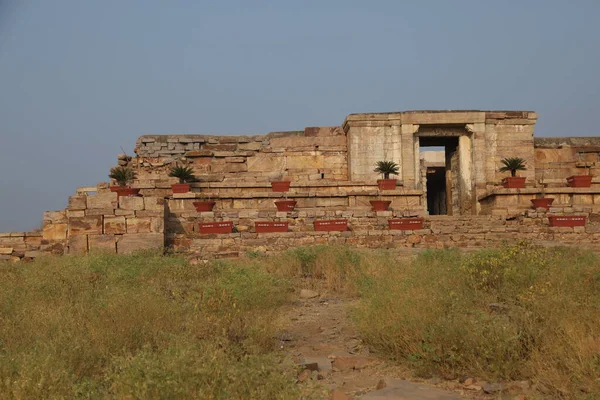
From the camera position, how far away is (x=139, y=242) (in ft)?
40.3

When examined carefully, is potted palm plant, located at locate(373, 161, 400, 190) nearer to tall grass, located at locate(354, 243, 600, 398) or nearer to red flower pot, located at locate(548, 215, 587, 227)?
red flower pot, located at locate(548, 215, 587, 227)

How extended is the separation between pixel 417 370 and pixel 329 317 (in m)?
2.42

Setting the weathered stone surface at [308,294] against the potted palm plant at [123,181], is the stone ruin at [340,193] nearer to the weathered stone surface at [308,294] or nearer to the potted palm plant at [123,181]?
the potted palm plant at [123,181]

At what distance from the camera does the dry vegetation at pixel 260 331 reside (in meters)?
3.68

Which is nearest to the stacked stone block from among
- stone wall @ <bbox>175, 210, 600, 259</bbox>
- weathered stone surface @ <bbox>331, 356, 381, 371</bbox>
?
stone wall @ <bbox>175, 210, 600, 259</bbox>

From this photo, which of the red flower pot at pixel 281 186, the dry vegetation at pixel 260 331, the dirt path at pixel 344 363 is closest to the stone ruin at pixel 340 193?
the red flower pot at pixel 281 186

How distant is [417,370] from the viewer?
4562 millimetres

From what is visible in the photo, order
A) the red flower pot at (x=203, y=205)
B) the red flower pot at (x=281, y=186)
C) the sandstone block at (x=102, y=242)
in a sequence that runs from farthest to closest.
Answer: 1. the red flower pot at (x=281, y=186)
2. the red flower pot at (x=203, y=205)
3. the sandstone block at (x=102, y=242)

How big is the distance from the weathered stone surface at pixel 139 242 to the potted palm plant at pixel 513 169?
10.5 m

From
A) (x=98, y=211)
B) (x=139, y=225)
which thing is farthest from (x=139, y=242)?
(x=98, y=211)

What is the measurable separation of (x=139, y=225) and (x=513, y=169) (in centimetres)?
1154

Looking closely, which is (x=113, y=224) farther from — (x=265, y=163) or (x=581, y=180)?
(x=581, y=180)

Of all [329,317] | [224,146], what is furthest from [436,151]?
[329,317]

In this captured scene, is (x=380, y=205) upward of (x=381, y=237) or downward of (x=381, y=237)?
upward
